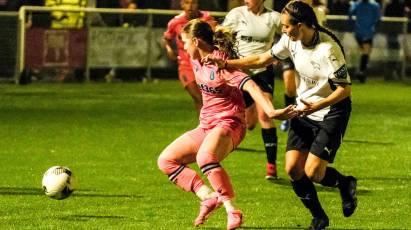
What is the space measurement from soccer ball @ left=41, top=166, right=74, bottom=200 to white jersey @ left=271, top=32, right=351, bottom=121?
231 cm

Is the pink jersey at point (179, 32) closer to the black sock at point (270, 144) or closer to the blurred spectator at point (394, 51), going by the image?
the black sock at point (270, 144)

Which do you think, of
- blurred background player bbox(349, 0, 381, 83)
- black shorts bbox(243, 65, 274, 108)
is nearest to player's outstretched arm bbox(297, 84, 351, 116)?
black shorts bbox(243, 65, 274, 108)

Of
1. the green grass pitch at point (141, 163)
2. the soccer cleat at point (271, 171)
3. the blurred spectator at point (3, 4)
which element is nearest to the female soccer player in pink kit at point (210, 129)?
the green grass pitch at point (141, 163)

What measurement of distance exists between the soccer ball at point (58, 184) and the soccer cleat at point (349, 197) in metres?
2.46

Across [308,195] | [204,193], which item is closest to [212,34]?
[204,193]

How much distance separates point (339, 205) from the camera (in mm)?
12125

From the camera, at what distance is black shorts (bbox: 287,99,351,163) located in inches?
413

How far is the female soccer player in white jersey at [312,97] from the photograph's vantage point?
10.2m

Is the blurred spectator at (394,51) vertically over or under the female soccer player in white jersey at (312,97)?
under

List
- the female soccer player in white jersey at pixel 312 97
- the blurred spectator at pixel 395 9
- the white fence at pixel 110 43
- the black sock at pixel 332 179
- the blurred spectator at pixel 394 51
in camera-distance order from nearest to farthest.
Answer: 1. the female soccer player in white jersey at pixel 312 97
2. the black sock at pixel 332 179
3. the white fence at pixel 110 43
4. the blurred spectator at pixel 394 51
5. the blurred spectator at pixel 395 9

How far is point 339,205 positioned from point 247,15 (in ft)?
12.1

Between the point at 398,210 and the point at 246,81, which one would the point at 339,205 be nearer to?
the point at 398,210

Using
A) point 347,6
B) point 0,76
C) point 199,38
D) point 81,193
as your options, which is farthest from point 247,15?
point 347,6

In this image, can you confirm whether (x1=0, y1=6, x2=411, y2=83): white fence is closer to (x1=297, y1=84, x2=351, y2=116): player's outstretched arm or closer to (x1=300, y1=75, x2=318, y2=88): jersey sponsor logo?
(x1=300, y1=75, x2=318, y2=88): jersey sponsor logo
